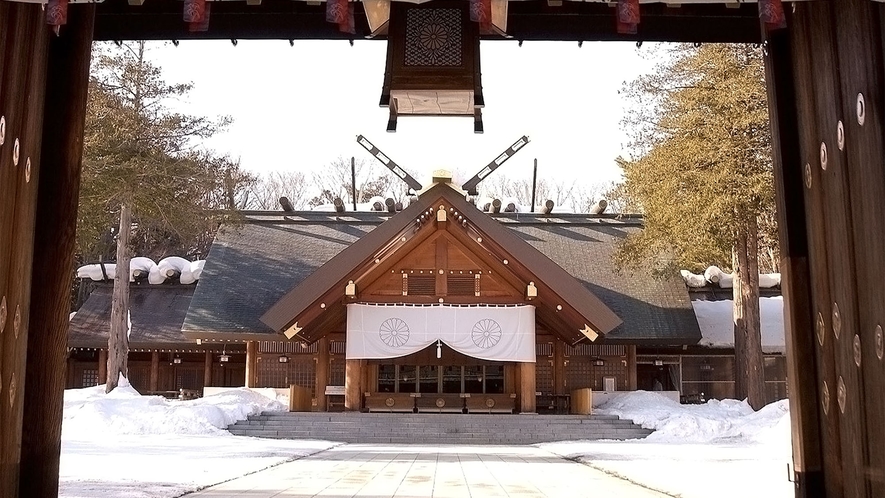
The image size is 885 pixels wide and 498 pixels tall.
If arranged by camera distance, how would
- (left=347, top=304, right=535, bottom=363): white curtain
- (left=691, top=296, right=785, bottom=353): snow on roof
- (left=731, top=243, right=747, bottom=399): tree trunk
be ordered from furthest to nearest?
(left=691, top=296, right=785, bottom=353): snow on roof, (left=731, top=243, right=747, bottom=399): tree trunk, (left=347, top=304, right=535, bottom=363): white curtain

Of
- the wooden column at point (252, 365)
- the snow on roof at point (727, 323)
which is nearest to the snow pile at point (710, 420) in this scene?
the snow on roof at point (727, 323)

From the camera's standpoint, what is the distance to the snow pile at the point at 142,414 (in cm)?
1535

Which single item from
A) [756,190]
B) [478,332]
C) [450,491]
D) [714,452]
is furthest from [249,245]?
[450,491]

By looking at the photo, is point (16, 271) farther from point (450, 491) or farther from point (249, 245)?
point (249, 245)

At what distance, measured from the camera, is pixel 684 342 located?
20.9m

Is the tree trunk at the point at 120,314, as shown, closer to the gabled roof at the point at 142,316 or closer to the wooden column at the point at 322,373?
the gabled roof at the point at 142,316

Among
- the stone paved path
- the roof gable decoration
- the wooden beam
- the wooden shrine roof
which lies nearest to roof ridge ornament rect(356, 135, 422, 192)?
the wooden shrine roof

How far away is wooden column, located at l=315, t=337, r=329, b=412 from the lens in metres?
19.7

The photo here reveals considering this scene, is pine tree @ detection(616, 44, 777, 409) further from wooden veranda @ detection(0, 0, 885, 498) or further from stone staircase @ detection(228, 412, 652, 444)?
wooden veranda @ detection(0, 0, 885, 498)

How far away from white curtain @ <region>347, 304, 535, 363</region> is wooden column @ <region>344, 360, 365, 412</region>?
0.28m

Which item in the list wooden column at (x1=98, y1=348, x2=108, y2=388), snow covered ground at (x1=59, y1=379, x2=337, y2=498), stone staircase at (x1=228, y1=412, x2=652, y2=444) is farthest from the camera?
wooden column at (x1=98, y1=348, x2=108, y2=388)

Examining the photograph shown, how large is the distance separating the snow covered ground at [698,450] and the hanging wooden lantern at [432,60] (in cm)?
316

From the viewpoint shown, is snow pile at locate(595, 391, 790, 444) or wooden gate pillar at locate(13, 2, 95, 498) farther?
snow pile at locate(595, 391, 790, 444)

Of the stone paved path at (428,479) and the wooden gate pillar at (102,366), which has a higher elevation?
the wooden gate pillar at (102,366)
